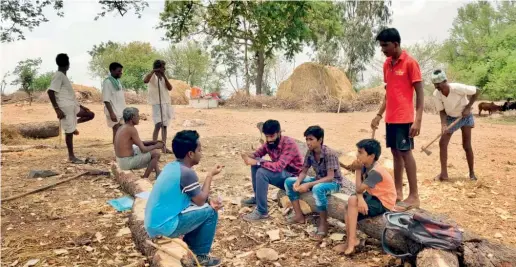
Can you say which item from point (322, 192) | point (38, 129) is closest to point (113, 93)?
point (322, 192)

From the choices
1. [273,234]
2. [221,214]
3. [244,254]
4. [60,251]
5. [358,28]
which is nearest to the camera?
[60,251]

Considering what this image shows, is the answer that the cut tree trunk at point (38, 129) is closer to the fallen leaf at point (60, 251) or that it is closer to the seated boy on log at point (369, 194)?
the fallen leaf at point (60, 251)

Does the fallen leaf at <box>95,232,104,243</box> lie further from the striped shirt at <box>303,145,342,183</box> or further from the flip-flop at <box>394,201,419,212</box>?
the flip-flop at <box>394,201,419,212</box>

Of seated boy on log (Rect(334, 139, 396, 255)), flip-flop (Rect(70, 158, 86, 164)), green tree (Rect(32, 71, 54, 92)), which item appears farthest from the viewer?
green tree (Rect(32, 71, 54, 92))

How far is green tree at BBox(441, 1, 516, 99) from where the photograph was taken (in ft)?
64.6

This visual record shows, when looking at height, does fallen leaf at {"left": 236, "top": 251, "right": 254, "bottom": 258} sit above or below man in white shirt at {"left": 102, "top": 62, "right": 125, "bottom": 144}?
below

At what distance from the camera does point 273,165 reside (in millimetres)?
4523

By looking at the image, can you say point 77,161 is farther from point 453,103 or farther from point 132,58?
point 132,58

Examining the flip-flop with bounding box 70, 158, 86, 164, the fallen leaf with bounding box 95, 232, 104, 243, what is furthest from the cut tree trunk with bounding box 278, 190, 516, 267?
the flip-flop with bounding box 70, 158, 86, 164

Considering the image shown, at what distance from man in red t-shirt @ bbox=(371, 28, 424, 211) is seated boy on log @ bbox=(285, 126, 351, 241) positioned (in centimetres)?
80

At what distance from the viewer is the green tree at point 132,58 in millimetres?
37812

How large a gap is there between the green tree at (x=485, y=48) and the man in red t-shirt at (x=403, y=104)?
17.4 meters

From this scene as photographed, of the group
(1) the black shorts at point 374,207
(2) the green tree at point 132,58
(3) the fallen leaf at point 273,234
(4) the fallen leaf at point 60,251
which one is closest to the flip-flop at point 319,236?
(3) the fallen leaf at point 273,234

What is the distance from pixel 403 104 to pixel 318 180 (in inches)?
50.3
